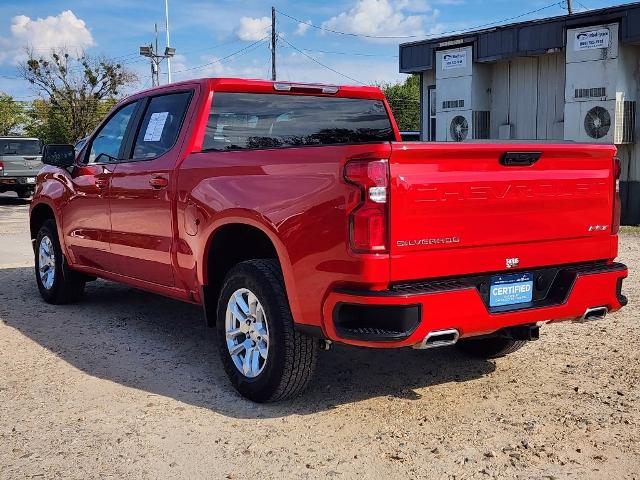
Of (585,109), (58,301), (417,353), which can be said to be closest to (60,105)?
(585,109)

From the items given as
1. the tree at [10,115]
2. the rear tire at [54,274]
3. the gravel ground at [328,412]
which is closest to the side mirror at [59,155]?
the rear tire at [54,274]

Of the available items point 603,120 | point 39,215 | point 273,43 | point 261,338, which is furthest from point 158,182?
point 273,43

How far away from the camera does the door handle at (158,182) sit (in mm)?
4941

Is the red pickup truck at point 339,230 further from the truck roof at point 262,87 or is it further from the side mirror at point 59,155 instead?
the side mirror at point 59,155

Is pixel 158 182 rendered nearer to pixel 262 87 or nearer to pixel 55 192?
pixel 262 87

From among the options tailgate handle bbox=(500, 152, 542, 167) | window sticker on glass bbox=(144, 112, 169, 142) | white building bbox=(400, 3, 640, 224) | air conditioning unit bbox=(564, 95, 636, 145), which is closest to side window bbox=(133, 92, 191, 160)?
window sticker on glass bbox=(144, 112, 169, 142)

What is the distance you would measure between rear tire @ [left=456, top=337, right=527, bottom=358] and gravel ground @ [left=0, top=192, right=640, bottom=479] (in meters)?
0.10

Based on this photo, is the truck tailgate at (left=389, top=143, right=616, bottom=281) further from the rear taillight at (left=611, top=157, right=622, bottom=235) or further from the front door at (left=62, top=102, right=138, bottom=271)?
the front door at (left=62, top=102, right=138, bottom=271)

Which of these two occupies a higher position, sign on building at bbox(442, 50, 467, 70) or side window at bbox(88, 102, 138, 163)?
sign on building at bbox(442, 50, 467, 70)

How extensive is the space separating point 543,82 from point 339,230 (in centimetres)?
1444

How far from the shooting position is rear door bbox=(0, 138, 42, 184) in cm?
2109

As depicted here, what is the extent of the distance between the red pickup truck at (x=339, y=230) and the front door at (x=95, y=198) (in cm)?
35

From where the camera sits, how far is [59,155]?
625 centimetres

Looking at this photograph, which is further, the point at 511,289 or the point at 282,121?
the point at 282,121
